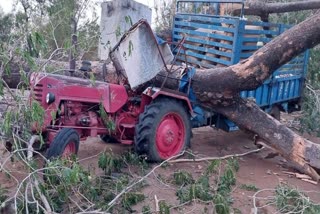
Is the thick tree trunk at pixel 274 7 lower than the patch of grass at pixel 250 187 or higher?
higher

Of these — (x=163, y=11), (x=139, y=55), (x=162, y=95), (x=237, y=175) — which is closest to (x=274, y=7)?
(x=163, y=11)

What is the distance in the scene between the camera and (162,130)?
245 inches

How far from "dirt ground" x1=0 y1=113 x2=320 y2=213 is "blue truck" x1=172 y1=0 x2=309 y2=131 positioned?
1.85 feet

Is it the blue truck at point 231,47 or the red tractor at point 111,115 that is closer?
the red tractor at point 111,115

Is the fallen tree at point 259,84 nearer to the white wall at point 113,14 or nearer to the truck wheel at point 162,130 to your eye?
the truck wheel at point 162,130

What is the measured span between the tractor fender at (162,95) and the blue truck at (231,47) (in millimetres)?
509

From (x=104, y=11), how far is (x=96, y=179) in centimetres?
341

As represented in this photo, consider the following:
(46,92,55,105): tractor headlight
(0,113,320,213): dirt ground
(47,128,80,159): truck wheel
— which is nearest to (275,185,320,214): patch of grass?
(0,113,320,213): dirt ground

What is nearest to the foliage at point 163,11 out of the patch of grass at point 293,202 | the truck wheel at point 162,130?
the truck wheel at point 162,130

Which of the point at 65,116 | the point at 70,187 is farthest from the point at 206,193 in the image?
the point at 65,116

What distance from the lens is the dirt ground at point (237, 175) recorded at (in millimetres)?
5250

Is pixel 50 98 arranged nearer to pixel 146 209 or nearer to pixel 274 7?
pixel 146 209

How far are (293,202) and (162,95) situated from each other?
214cm

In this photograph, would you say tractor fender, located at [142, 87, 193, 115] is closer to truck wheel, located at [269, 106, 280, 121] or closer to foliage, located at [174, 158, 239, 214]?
foliage, located at [174, 158, 239, 214]
